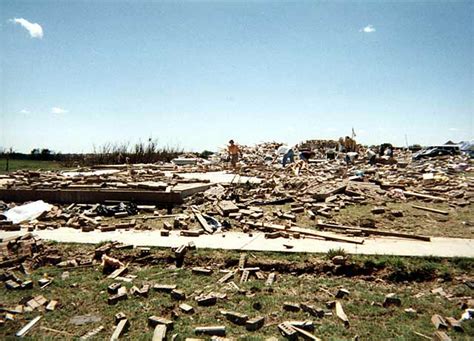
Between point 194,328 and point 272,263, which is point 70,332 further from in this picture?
point 272,263

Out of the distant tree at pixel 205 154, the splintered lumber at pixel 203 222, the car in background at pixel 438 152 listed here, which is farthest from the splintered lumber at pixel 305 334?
the distant tree at pixel 205 154

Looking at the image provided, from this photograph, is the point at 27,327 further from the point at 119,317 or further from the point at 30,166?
the point at 30,166

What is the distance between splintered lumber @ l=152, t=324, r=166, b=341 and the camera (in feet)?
11.1

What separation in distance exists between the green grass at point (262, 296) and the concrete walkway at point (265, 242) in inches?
14.4

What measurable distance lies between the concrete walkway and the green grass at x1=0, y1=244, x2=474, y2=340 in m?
0.37

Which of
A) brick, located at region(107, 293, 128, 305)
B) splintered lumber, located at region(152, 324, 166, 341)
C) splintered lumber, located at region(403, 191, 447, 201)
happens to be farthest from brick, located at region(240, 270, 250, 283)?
splintered lumber, located at region(403, 191, 447, 201)

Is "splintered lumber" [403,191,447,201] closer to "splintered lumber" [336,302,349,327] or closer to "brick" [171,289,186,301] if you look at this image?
"splintered lumber" [336,302,349,327]

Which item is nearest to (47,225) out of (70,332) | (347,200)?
(70,332)

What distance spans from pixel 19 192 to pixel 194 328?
10263mm

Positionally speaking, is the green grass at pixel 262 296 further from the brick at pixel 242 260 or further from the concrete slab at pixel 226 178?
the concrete slab at pixel 226 178

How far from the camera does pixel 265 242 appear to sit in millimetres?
6449

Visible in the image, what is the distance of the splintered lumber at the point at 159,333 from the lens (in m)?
3.38

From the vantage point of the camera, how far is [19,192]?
11117 millimetres

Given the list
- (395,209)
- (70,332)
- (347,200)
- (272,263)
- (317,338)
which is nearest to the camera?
(317,338)
